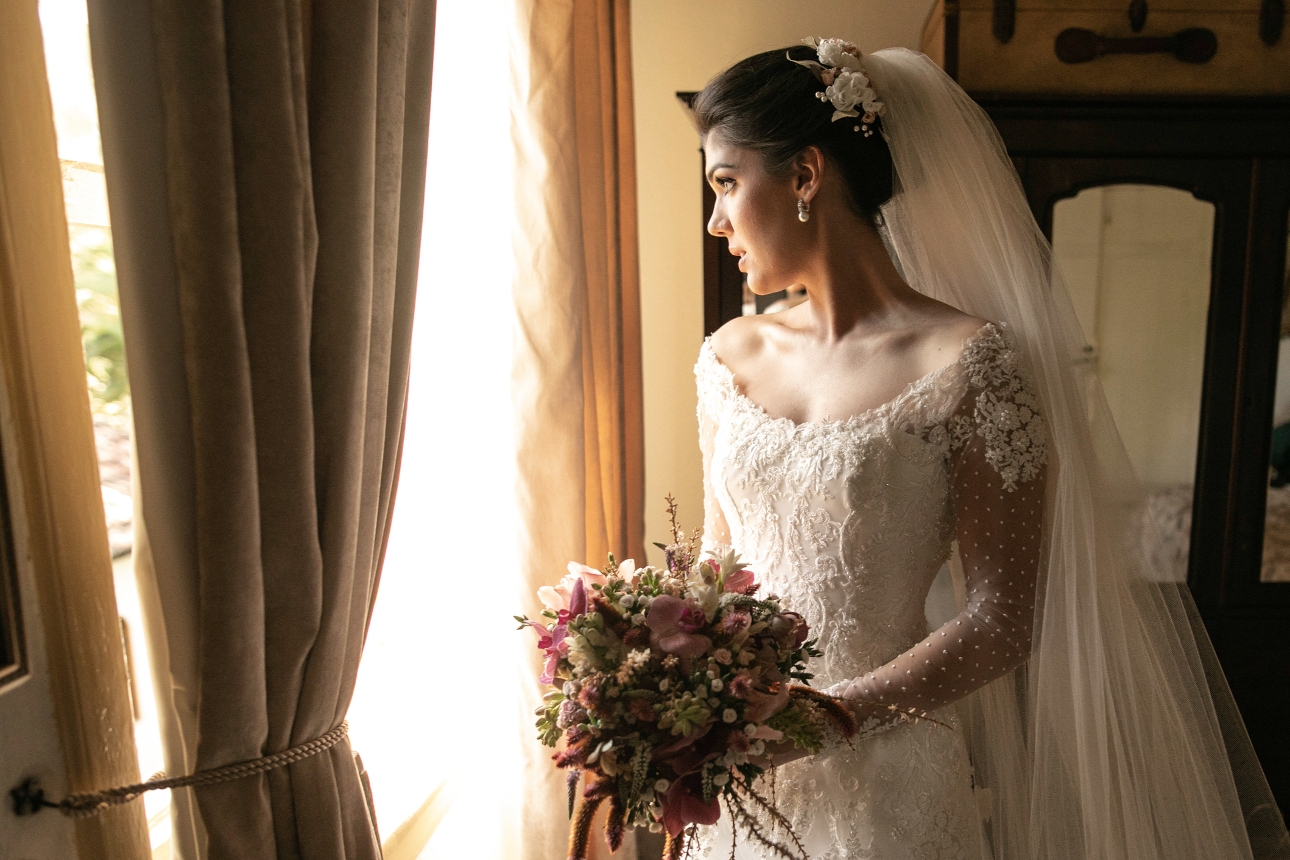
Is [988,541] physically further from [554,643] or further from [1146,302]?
[1146,302]

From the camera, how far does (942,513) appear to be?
119 cm

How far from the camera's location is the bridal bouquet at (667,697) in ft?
2.91

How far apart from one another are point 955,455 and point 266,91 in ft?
3.13

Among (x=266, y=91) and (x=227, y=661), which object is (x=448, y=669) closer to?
(x=227, y=661)

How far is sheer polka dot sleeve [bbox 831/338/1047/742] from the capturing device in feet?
3.68

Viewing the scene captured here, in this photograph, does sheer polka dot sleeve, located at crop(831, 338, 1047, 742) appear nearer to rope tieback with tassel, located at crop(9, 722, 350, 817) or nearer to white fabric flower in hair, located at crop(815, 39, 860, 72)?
white fabric flower in hair, located at crop(815, 39, 860, 72)

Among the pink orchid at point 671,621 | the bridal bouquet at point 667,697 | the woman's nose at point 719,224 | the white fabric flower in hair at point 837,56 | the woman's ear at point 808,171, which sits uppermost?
the white fabric flower in hair at point 837,56

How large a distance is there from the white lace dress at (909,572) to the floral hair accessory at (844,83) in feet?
1.26

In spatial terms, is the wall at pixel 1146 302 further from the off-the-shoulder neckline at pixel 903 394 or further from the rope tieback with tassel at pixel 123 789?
the rope tieback with tassel at pixel 123 789

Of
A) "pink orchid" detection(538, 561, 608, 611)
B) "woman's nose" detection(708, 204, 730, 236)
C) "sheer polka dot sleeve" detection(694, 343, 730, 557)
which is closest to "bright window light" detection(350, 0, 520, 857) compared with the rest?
"sheer polka dot sleeve" detection(694, 343, 730, 557)

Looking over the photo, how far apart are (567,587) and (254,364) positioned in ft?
1.48

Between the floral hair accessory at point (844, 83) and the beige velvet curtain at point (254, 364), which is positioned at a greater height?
the floral hair accessory at point (844, 83)

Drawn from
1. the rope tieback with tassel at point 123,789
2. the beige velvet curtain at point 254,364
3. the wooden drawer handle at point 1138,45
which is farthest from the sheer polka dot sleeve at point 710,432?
the wooden drawer handle at point 1138,45

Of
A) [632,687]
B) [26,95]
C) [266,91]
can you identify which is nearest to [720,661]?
[632,687]
